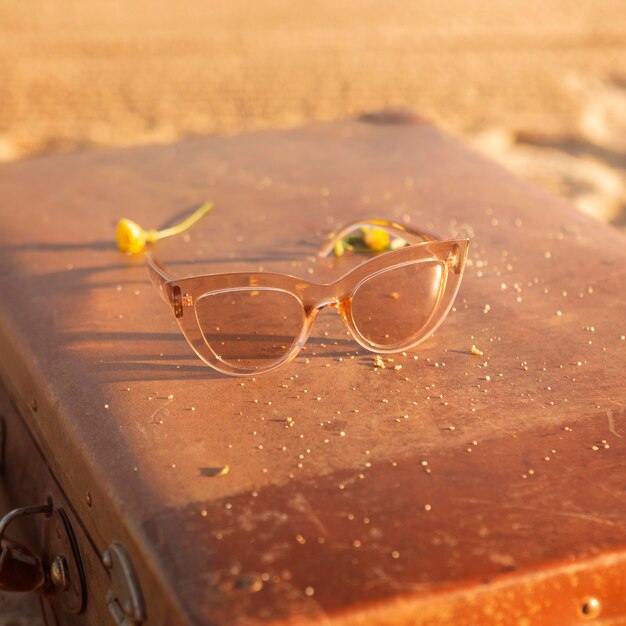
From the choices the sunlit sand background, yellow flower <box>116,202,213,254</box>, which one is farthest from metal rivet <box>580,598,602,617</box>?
the sunlit sand background

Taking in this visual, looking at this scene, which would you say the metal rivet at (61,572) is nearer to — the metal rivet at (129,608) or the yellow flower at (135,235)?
the metal rivet at (129,608)

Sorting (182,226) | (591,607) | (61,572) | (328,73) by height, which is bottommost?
(591,607)

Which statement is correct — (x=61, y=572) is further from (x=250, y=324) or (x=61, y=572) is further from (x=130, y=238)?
(x=130, y=238)

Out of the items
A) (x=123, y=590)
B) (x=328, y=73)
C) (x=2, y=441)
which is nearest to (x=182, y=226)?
(x=2, y=441)

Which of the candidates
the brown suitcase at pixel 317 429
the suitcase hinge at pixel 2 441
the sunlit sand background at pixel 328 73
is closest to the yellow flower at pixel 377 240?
the brown suitcase at pixel 317 429

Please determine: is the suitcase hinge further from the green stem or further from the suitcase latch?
the suitcase latch
